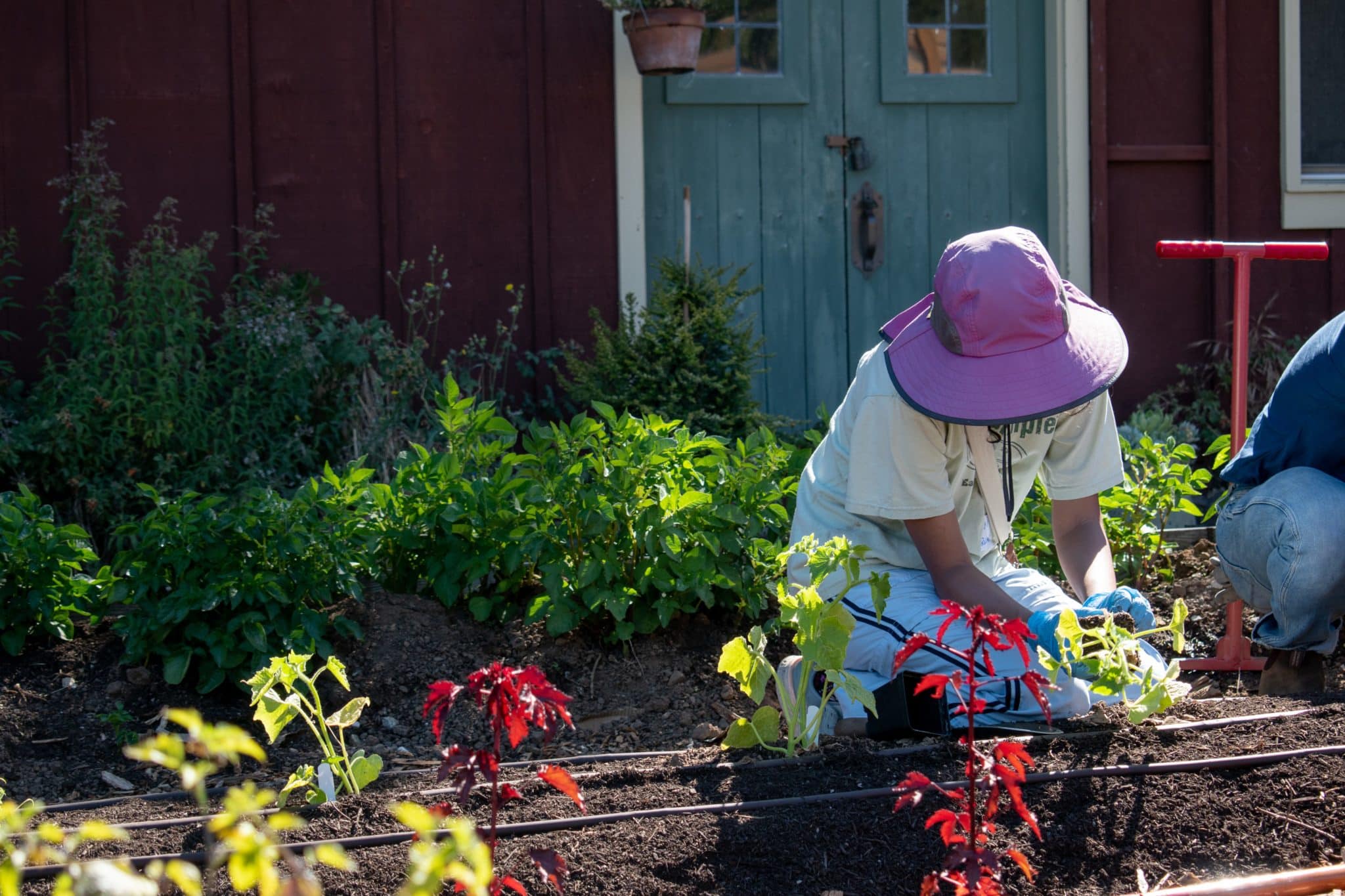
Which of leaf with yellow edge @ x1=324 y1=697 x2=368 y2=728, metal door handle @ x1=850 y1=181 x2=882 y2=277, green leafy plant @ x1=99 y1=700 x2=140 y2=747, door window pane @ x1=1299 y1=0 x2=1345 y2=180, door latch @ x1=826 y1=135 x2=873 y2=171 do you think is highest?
door window pane @ x1=1299 y1=0 x2=1345 y2=180

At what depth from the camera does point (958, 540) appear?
2686mm

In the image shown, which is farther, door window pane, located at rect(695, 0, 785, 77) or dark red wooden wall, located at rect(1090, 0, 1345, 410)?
dark red wooden wall, located at rect(1090, 0, 1345, 410)

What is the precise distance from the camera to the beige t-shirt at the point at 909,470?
2631mm

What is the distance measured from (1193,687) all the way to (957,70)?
326cm

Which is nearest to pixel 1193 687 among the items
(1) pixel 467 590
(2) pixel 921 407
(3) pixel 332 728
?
(2) pixel 921 407

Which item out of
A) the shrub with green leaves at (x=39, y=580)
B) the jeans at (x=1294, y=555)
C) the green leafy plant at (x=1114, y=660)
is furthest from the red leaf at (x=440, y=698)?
the jeans at (x=1294, y=555)

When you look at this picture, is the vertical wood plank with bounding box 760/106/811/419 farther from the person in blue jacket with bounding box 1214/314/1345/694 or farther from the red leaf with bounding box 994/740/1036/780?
the red leaf with bounding box 994/740/1036/780

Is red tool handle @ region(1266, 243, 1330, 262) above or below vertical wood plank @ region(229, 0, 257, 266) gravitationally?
below

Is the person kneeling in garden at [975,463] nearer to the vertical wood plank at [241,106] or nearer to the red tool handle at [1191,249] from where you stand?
the red tool handle at [1191,249]

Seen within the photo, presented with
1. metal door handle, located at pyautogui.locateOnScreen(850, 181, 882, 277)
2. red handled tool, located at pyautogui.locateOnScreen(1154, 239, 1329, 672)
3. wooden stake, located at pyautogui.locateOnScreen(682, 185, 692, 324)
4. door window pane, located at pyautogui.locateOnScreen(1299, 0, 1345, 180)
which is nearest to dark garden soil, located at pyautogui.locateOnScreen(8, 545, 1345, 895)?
red handled tool, located at pyautogui.locateOnScreen(1154, 239, 1329, 672)

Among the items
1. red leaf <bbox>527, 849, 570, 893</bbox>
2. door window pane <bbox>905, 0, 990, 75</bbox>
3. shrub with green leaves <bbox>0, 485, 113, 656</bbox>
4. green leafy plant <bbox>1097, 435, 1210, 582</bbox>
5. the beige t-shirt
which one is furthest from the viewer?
door window pane <bbox>905, 0, 990, 75</bbox>

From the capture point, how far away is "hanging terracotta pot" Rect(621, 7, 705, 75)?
5.18 meters

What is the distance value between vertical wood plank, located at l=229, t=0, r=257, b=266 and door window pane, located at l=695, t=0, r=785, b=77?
184 cm

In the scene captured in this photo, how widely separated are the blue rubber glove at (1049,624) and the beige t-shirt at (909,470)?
11.3 inches
